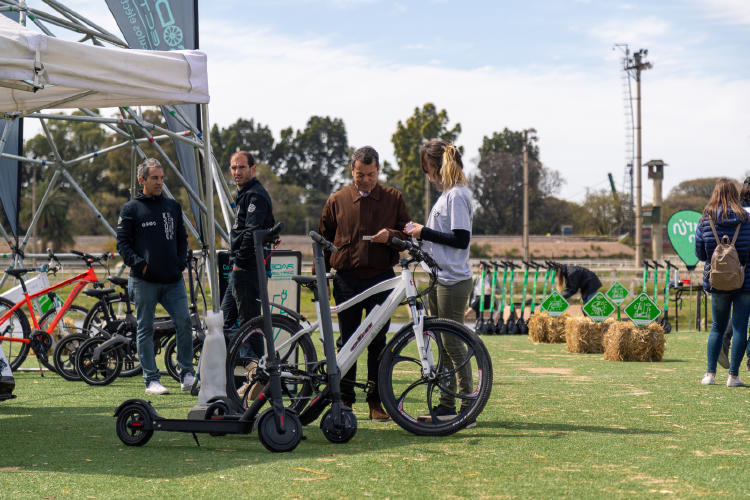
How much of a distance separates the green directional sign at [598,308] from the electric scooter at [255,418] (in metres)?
9.38

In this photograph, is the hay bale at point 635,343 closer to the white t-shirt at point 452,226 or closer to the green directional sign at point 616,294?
the green directional sign at point 616,294

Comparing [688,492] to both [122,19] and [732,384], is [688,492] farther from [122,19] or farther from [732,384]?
[122,19]

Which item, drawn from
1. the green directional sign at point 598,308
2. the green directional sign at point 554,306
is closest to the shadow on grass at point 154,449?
the green directional sign at point 598,308

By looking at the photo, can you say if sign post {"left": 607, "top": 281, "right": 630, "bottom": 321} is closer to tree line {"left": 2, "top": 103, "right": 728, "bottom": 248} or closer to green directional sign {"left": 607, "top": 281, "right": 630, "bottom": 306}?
green directional sign {"left": 607, "top": 281, "right": 630, "bottom": 306}

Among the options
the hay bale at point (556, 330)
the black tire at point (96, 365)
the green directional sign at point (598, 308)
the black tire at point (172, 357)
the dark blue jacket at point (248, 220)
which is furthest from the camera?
the hay bale at point (556, 330)

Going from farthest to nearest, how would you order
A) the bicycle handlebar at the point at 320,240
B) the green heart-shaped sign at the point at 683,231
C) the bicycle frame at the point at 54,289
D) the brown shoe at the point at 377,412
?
the green heart-shaped sign at the point at 683,231
the bicycle frame at the point at 54,289
the brown shoe at the point at 377,412
the bicycle handlebar at the point at 320,240

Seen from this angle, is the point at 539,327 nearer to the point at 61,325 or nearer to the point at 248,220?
the point at 61,325

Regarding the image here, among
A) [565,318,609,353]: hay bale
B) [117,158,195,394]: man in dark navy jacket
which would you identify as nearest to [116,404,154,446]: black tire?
[117,158,195,394]: man in dark navy jacket

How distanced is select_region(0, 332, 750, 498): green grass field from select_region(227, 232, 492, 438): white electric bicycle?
0.17 m

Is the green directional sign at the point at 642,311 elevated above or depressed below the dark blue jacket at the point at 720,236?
below

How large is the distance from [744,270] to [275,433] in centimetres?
476

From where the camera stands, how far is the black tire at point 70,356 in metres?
9.60

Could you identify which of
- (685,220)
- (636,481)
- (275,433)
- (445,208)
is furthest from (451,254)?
(685,220)

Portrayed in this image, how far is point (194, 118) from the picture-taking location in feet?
35.4
